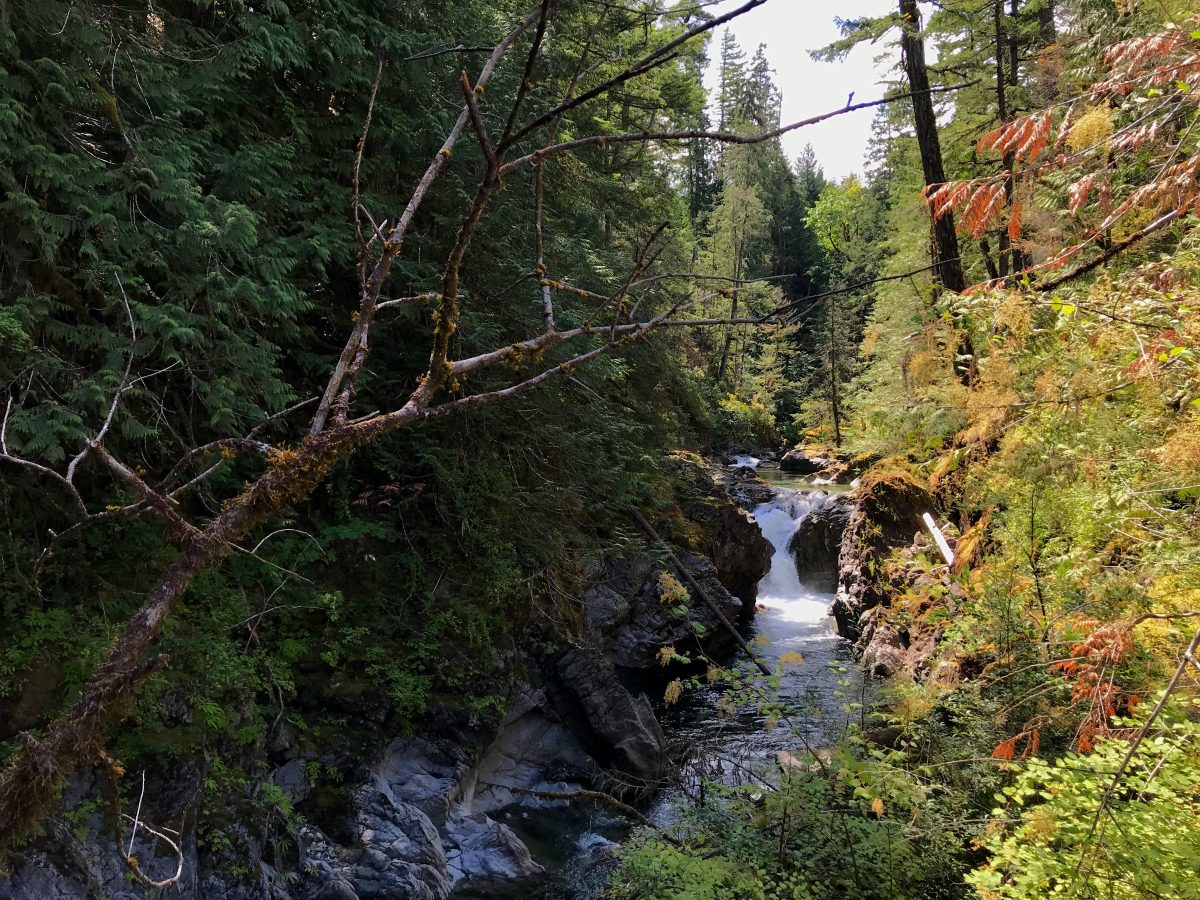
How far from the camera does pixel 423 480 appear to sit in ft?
25.4

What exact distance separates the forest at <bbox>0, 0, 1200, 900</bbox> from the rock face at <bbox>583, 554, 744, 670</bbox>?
7 cm

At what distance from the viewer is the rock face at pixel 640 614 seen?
1012 cm

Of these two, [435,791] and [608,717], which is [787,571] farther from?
[435,791]

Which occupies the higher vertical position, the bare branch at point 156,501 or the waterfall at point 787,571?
the bare branch at point 156,501

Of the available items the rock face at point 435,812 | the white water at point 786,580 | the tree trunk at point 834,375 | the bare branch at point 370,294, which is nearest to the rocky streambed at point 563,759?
the rock face at point 435,812

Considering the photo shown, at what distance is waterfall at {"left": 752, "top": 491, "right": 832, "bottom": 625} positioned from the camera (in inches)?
599

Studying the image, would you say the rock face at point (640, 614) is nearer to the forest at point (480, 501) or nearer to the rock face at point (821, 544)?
the forest at point (480, 501)

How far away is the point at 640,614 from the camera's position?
35.1 ft

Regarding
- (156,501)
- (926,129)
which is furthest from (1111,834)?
(926,129)

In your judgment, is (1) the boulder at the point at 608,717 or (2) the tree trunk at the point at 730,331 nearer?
(1) the boulder at the point at 608,717

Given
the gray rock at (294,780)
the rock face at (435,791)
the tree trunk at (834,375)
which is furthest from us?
the tree trunk at (834,375)

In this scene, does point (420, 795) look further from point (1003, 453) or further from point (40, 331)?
point (1003, 453)

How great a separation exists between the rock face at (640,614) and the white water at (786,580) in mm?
2955

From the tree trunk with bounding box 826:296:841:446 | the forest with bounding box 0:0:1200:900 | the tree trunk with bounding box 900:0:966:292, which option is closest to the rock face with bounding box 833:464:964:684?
the forest with bounding box 0:0:1200:900
